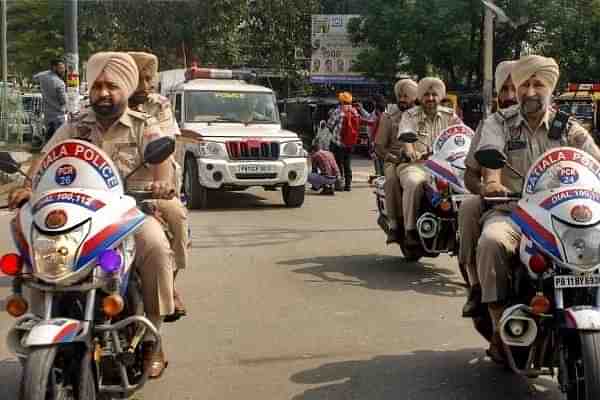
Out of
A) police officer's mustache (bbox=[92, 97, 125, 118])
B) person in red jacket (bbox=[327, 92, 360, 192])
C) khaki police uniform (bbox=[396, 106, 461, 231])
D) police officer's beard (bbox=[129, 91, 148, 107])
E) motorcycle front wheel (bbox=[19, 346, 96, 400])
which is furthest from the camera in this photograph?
person in red jacket (bbox=[327, 92, 360, 192])

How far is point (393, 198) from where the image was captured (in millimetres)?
9016

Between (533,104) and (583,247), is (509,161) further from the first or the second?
(583,247)

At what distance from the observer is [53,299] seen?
13.5 ft

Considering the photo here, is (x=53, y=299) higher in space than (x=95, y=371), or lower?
higher

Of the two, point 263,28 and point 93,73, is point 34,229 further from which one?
point 263,28

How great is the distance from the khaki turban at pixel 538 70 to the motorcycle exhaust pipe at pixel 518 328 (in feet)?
4.70

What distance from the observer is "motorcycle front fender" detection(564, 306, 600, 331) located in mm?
3984

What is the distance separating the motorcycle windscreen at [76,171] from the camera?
423cm

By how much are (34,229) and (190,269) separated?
4.88m

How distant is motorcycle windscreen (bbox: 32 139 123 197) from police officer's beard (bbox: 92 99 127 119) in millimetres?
616

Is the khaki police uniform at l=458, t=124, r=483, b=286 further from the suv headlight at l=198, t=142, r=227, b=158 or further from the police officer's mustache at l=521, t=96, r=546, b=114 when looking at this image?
the suv headlight at l=198, t=142, r=227, b=158

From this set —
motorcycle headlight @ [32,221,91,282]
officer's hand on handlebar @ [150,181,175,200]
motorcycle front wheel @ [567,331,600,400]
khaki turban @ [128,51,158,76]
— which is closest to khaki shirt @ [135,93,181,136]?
khaki turban @ [128,51,158,76]

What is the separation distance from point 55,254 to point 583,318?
2327 millimetres

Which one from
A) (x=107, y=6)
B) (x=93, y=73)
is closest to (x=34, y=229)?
(x=93, y=73)
